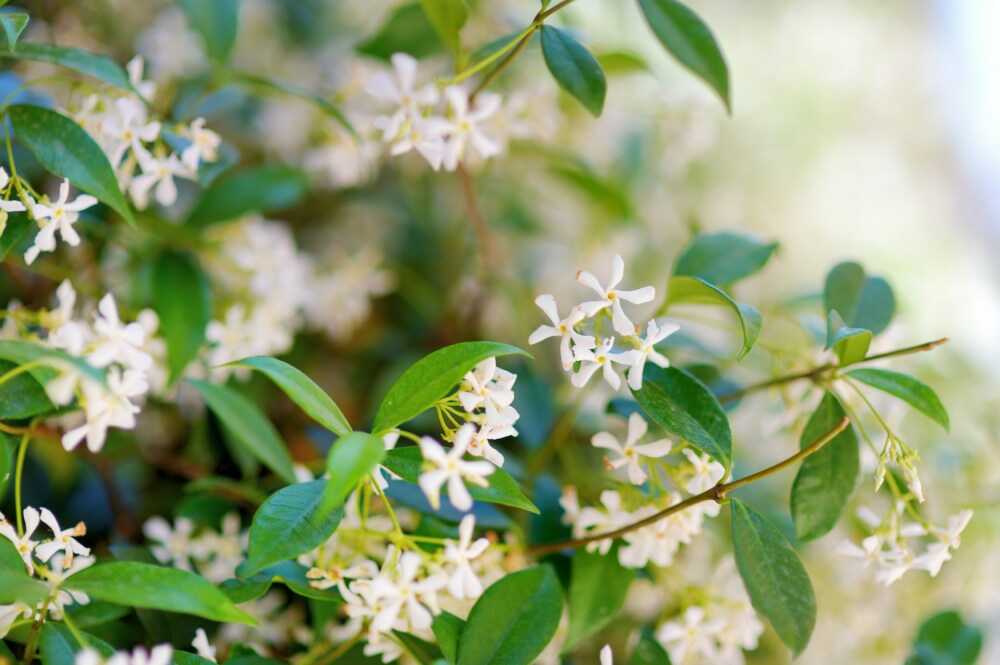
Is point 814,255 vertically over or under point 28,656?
under

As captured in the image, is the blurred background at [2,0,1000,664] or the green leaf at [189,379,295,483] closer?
the green leaf at [189,379,295,483]

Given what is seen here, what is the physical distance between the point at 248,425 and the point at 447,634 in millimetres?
192

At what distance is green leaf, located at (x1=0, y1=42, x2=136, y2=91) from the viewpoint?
494mm

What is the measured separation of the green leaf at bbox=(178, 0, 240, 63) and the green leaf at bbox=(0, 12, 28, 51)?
170 mm

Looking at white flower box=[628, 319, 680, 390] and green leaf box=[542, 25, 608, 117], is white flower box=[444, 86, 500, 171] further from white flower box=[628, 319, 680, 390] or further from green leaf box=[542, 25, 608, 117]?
Answer: white flower box=[628, 319, 680, 390]

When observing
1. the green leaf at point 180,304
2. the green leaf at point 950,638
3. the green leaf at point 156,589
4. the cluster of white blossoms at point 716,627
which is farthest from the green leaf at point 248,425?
the green leaf at point 950,638

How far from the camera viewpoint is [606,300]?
455 mm

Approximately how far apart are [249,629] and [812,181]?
4.35 feet

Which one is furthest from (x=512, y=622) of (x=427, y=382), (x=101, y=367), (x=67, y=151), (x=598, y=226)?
(x=598, y=226)

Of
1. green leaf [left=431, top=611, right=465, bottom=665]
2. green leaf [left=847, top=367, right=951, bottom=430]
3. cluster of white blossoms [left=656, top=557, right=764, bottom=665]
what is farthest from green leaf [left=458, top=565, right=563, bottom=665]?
green leaf [left=847, top=367, right=951, bottom=430]

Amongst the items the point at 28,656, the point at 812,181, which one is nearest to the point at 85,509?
the point at 28,656

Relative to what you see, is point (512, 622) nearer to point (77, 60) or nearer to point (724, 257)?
point (724, 257)

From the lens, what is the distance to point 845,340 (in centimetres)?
47

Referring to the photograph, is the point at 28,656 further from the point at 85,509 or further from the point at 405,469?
the point at 85,509
